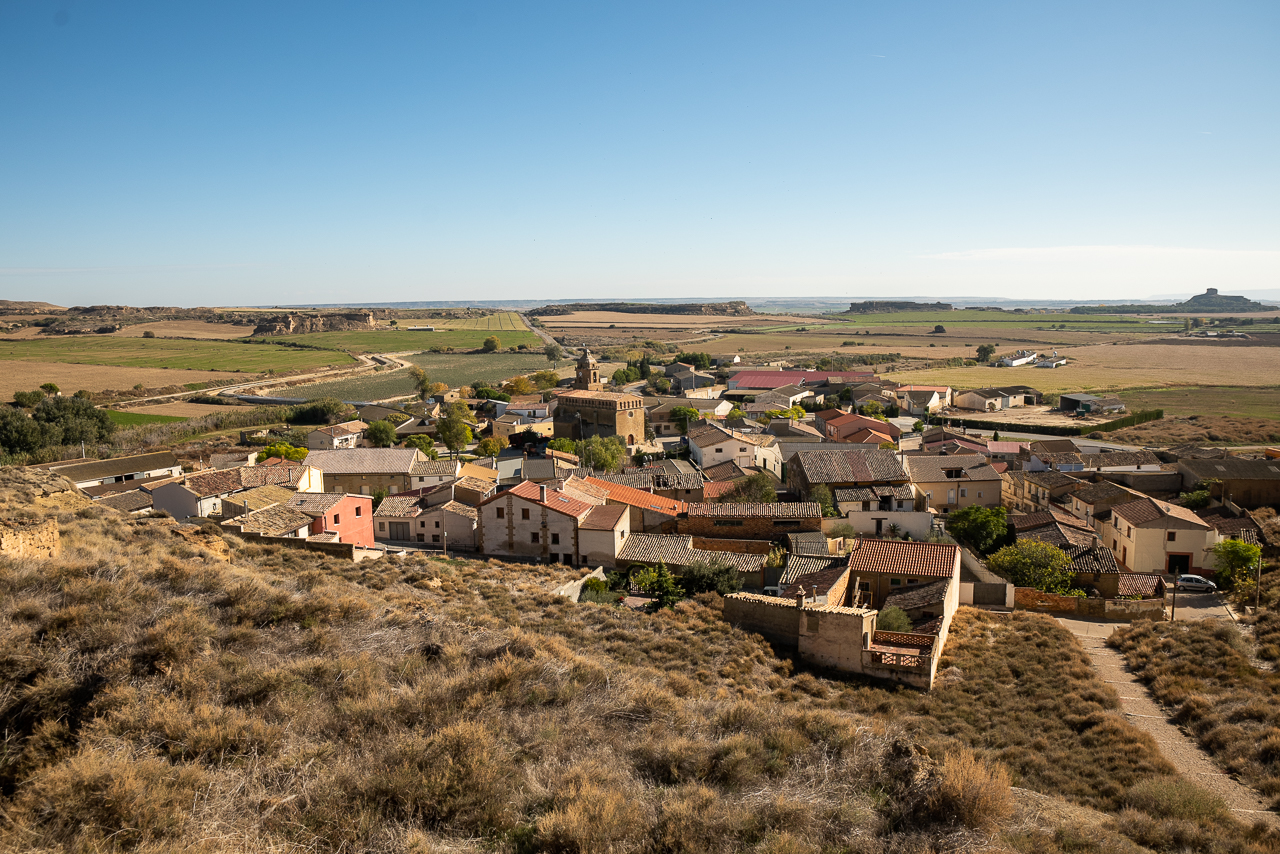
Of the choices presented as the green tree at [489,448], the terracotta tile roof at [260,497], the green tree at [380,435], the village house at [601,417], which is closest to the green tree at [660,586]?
the terracotta tile roof at [260,497]

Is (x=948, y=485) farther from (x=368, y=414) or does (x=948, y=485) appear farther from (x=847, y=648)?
(x=368, y=414)

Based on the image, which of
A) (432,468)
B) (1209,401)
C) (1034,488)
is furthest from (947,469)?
(1209,401)

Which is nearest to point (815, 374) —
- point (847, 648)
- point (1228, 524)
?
point (1228, 524)

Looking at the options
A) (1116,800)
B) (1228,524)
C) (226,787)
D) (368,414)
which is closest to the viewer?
(226,787)

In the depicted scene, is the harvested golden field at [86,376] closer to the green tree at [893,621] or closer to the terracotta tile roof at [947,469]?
the terracotta tile roof at [947,469]

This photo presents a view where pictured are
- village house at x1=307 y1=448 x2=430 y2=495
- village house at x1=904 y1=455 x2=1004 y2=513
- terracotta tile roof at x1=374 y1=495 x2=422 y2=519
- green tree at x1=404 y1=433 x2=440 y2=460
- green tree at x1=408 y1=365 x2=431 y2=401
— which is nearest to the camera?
terracotta tile roof at x1=374 y1=495 x2=422 y2=519

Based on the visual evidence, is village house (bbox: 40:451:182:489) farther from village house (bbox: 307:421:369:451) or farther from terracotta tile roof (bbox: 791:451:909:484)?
terracotta tile roof (bbox: 791:451:909:484)

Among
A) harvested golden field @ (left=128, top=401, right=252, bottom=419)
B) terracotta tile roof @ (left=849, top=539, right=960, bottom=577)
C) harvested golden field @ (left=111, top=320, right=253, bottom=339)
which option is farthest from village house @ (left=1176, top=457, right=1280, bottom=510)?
harvested golden field @ (left=111, top=320, right=253, bottom=339)
